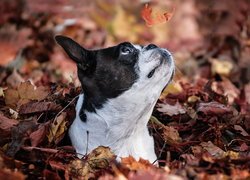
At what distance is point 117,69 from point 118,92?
0.42ft

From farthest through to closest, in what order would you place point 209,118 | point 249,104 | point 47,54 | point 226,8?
point 226,8
point 47,54
point 249,104
point 209,118

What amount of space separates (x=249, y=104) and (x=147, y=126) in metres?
1.43

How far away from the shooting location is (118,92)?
3.40 meters

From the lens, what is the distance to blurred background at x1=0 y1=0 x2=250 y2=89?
7488 millimetres

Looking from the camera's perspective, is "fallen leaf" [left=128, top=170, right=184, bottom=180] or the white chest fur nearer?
"fallen leaf" [left=128, top=170, right=184, bottom=180]

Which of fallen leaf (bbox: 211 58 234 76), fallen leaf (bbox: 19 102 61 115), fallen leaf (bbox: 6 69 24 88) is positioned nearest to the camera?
fallen leaf (bbox: 19 102 61 115)

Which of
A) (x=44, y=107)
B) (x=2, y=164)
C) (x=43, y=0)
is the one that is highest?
(x=43, y=0)

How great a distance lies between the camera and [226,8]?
916 cm

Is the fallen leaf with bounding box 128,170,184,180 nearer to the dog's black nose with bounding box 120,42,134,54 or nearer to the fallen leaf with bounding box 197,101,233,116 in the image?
the dog's black nose with bounding box 120,42,134,54

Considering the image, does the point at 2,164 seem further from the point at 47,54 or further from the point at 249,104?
the point at 47,54

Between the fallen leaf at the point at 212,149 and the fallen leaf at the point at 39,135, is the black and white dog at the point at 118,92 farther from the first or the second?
the fallen leaf at the point at 212,149

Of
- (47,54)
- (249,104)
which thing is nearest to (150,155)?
(249,104)

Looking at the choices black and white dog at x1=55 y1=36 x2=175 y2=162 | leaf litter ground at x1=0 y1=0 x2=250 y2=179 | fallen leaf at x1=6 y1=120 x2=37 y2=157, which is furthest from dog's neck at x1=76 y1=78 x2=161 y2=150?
fallen leaf at x1=6 y1=120 x2=37 y2=157

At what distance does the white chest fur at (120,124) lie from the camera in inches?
133
